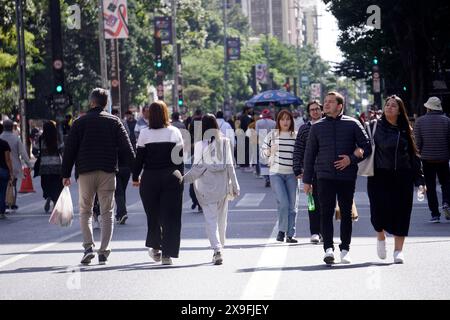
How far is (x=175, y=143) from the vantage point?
13742mm

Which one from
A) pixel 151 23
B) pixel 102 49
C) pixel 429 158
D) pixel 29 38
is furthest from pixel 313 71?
pixel 429 158

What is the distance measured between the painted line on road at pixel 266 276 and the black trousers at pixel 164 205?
0.98 m

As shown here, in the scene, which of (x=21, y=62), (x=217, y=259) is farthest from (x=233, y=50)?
(x=217, y=259)

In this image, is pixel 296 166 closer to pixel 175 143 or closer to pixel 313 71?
pixel 175 143

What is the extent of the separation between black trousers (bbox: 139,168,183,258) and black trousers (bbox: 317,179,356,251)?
159 cm

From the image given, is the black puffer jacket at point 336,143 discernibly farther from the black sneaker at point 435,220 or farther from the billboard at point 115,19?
the billboard at point 115,19

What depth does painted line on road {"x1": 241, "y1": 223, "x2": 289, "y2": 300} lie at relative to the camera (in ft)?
35.8

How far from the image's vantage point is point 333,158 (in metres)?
13.1

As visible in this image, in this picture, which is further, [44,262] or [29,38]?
[29,38]

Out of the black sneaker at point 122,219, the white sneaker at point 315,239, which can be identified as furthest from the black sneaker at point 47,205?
the white sneaker at point 315,239

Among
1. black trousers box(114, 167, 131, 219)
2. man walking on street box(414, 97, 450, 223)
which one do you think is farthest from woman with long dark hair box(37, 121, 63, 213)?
man walking on street box(414, 97, 450, 223)

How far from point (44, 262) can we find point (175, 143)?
2.09 metres

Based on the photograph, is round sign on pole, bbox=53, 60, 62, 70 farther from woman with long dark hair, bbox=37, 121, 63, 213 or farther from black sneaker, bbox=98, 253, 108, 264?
black sneaker, bbox=98, 253, 108, 264

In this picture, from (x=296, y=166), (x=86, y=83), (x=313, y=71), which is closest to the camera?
(x=296, y=166)
